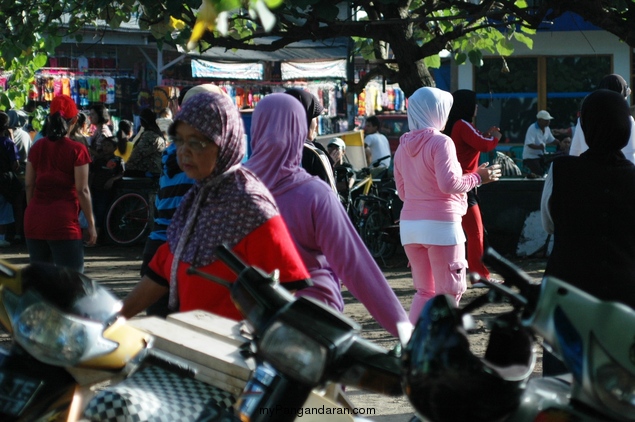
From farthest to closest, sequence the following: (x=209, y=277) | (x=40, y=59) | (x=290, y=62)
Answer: (x=290, y=62), (x=40, y=59), (x=209, y=277)

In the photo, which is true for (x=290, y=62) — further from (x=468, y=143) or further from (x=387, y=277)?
(x=468, y=143)

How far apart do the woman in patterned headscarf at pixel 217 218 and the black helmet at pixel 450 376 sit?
1275mm

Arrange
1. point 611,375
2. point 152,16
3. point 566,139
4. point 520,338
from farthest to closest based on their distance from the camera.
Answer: point 566,139
point 152,16
point 520,338
point 611,375

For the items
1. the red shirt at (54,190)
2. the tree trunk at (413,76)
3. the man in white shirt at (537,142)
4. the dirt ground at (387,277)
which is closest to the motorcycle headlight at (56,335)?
the dirt ground at (387,277)

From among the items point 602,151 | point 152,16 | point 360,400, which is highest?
point 152,16

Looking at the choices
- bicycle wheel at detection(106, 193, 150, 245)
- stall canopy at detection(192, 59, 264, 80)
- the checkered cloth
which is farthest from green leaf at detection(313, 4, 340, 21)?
stall canopy at detection(192, 59, 264, 80)

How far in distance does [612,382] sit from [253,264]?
1.63 meters

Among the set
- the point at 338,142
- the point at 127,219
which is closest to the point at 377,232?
the point at 338,142

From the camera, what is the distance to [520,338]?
222 centimetres

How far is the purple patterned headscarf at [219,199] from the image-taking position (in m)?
3.35

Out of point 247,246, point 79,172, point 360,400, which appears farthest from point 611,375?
point 79,172

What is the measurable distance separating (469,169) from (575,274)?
415 centimetres

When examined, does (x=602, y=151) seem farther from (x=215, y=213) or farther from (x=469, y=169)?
(x=469, y=169)

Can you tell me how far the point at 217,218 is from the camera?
3375 mm
